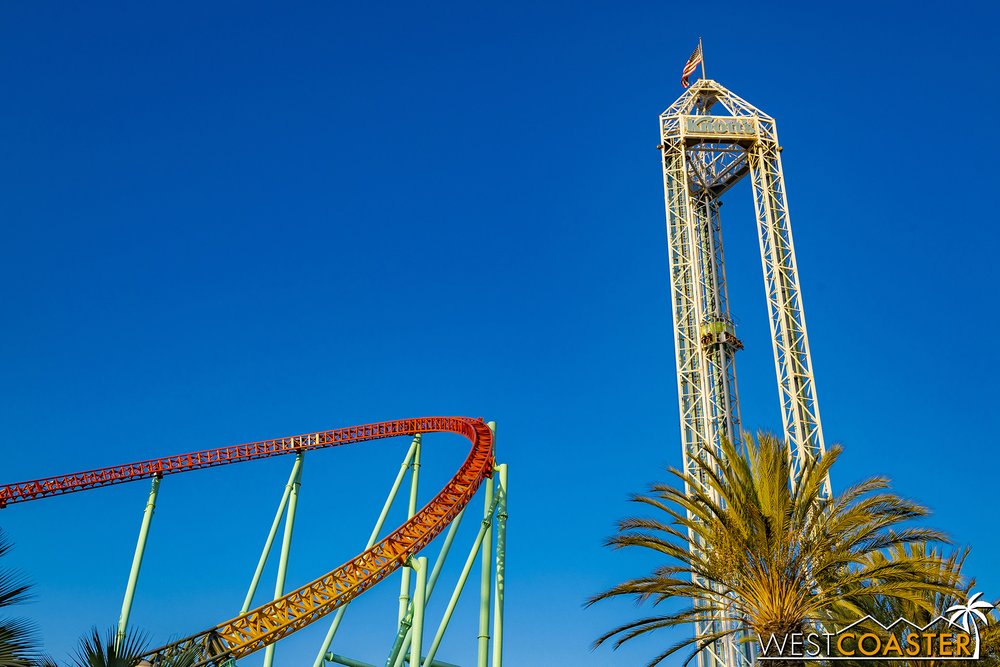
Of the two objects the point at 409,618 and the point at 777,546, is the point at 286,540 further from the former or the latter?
the point at 777,546

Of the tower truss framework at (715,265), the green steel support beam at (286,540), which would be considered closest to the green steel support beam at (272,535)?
the green steel support beam at (286,540)

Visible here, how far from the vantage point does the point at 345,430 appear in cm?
3534

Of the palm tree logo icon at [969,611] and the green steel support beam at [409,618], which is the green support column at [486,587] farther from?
the palm tree logo icon at [969,611]

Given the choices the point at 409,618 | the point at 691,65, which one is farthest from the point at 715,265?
the point at 409,618

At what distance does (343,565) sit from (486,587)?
4964 mm

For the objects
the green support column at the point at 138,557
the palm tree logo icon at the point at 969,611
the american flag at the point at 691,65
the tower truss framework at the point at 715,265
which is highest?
the american flag at the point at 691,65

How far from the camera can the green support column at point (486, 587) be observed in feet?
85.1

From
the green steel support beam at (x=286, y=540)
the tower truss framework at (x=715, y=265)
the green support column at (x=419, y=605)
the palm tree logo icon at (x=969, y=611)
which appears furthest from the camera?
the tower truss framework at (x=715, y=265)

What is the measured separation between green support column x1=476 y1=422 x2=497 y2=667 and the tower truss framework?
10147 millimetres

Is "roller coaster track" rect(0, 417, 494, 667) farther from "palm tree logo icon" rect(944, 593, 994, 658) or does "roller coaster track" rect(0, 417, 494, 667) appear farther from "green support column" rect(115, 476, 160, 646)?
"palm tree logo icon" rect(944, 593, 994, 658)

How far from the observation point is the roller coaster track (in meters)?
21.6

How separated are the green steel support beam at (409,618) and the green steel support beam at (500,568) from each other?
68.7 inches

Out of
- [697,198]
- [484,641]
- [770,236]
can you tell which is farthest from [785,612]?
[697,198]

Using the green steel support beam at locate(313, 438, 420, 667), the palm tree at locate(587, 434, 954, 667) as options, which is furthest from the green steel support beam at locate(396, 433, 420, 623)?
the palm tree at locate(587, 434, 954, 667)
